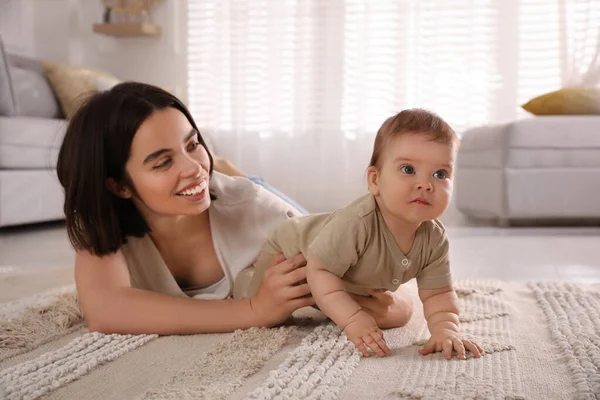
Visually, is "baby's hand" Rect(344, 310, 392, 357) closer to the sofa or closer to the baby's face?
the baby's face

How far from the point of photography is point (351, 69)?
4.55m

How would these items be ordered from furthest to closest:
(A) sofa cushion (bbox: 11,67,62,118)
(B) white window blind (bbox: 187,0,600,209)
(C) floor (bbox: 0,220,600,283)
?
(B) white window blind (bbox: 187,0,600,209) < (A) sofa cushion (bbox: 11,67,62,118) < (C) floor (bbox: 0,220,600,283)

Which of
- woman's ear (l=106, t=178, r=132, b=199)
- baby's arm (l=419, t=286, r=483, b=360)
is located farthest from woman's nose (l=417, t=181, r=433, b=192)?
woman's ear (l=106, t=178, r=132, b=199)

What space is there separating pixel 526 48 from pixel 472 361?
146 inches

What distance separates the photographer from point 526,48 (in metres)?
4.26

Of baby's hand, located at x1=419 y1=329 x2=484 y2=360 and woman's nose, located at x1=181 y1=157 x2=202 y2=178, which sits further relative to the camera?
woman's nose, located at x1=181 y1=157 x2=202 y2=178

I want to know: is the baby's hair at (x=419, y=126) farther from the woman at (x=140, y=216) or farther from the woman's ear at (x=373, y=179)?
the woman at (x=140, y=216)

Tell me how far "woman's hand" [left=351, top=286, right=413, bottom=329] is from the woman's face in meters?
0.34

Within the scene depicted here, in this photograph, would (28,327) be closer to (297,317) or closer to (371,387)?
(297,317)

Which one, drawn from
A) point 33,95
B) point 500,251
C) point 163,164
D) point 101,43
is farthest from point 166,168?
point 101,43

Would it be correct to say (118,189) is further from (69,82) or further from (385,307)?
(69,82)

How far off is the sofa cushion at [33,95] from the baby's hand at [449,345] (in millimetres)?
3153

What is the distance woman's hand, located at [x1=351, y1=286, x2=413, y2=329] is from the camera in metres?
1.17

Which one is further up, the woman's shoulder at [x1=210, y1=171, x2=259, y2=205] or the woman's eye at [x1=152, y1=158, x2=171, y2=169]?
the woman's eye at [x1=152, y1=158, x2=171, y2=169]
